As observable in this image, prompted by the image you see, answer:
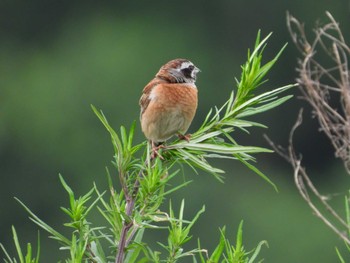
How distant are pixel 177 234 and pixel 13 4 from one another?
970 inches

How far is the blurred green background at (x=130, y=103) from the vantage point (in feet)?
70.0

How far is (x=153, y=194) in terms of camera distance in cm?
299

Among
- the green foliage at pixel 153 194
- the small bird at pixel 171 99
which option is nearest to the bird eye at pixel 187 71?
the small bird at pixel 171 99

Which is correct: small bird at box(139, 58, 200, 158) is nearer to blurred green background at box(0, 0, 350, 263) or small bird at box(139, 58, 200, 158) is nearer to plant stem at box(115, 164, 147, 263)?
plant stem at box(115, 164, 147, 263)

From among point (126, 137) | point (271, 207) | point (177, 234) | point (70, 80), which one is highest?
point (126, 137)

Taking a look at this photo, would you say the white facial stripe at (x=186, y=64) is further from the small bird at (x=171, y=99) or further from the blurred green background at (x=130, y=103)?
the blurred green background at (x=130, y=103)

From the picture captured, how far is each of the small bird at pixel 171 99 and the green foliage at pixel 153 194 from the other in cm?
153

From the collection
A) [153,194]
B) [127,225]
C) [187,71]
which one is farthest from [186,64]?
[127,225]

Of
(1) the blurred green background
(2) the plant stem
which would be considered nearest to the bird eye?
(2) the plant stem

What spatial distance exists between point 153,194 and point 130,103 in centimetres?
1904

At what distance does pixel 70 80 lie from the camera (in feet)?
77.1

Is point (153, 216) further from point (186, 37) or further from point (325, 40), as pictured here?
point (186, 37)

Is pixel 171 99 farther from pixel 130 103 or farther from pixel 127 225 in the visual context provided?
pixel 130 103

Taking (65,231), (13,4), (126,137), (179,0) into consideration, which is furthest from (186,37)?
(126,137)
